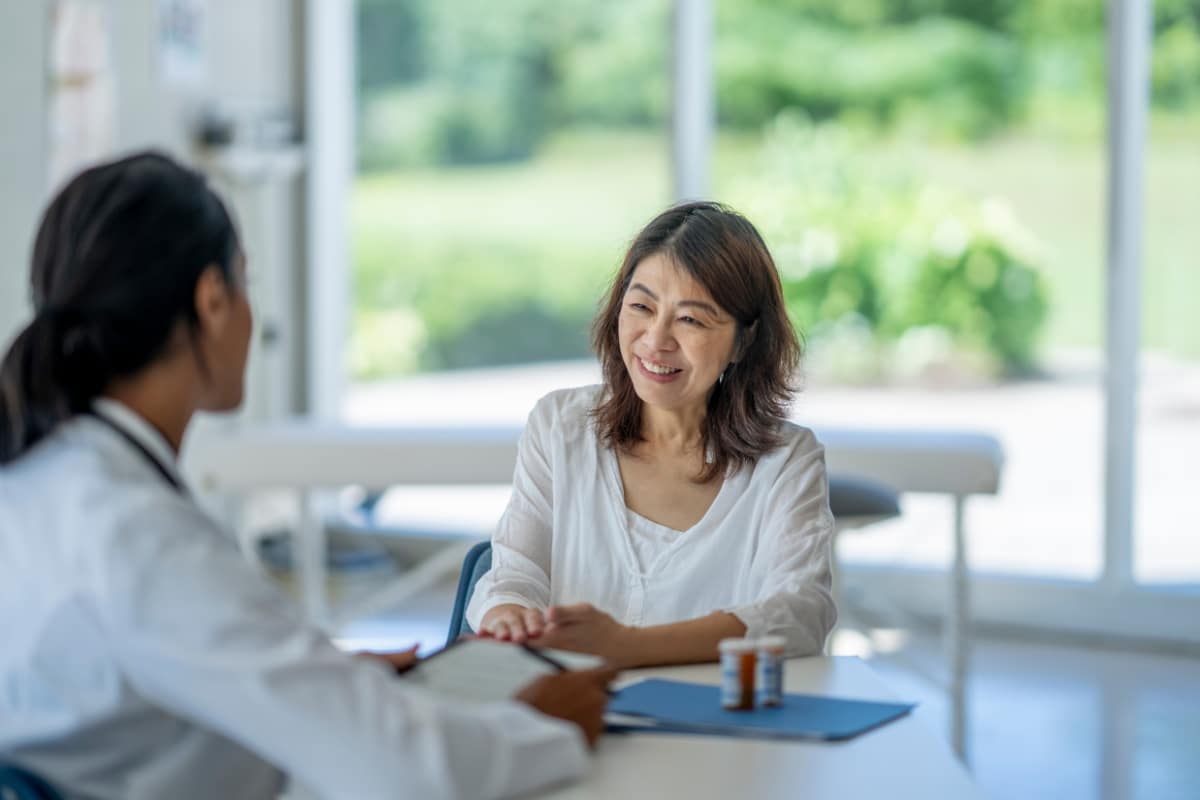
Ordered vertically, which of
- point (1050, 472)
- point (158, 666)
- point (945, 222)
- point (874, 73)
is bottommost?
point (1050, 472)

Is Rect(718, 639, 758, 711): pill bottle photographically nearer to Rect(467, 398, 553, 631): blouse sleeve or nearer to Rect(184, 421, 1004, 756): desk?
Rect(467, 398, 553, 631): blouse sleeve

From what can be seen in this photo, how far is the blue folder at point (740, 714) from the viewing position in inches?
69.3

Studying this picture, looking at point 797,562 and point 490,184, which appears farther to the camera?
point 490,184

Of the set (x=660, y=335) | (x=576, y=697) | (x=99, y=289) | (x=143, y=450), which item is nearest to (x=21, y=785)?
(x=143, y=450)

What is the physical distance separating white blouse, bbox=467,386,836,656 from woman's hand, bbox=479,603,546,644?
0.12 feet

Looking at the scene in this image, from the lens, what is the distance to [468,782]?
142cm

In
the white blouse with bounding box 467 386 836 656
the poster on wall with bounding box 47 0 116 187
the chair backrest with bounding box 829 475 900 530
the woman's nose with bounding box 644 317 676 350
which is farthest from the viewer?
the poster on wall with bounding box 47 0 116 187

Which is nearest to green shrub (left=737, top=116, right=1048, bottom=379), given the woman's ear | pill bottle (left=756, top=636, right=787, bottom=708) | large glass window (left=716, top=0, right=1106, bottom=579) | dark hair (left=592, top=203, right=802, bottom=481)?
large glass window (left=716, top=0, right=1106, bottom=579)

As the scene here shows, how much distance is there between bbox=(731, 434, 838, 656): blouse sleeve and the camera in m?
2.12

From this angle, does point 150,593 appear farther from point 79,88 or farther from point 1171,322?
point 1171,322

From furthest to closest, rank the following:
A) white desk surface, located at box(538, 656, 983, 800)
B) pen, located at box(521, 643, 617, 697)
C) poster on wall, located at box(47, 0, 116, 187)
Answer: poster on wall, located at box(47, 0, 116, 187) < pen, located at box(521, 643, 617, 697) < white desk surface, located at box(538, 656, 983, 800)

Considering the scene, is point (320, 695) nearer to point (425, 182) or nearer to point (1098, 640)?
point (1098, 640)

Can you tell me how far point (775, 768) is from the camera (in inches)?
65.1

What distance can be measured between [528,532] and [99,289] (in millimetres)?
1092
